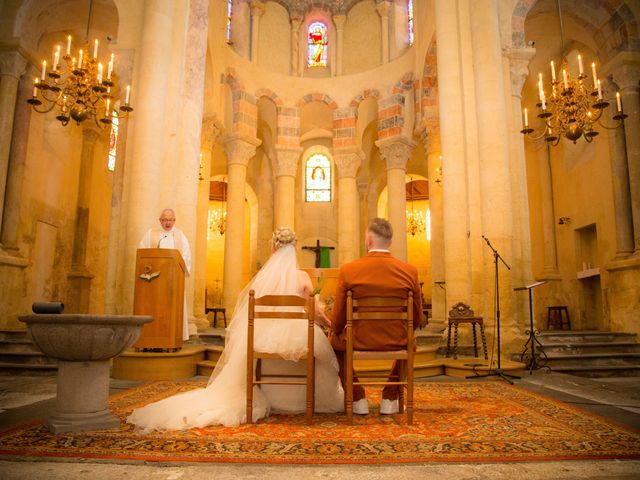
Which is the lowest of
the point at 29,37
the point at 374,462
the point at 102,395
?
the point at 374,462

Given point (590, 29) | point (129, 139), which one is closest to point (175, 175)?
point (129, 139)

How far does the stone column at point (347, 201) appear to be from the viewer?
15703 millimetres

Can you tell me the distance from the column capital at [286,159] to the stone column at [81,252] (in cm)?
563

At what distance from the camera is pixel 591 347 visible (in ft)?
29.0

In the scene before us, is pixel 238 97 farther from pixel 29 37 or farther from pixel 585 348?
pixel 585 348

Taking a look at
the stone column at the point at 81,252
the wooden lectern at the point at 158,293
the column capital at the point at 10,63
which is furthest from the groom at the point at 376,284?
the stone column at the point at 81,252

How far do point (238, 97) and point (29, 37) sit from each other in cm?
578

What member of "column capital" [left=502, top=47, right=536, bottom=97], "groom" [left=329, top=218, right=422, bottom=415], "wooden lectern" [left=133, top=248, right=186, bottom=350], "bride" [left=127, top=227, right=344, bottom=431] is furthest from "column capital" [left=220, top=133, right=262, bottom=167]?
"groom" [left=329, top=218, right=422, bottom=415]

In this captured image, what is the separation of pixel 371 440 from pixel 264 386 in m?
1.40

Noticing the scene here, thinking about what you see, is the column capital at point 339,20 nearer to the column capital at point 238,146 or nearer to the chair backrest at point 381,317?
the column capital at point 238,146

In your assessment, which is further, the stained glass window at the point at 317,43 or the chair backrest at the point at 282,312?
the stained glass window at the point at 317,43

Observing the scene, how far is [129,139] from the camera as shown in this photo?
8.69 metres

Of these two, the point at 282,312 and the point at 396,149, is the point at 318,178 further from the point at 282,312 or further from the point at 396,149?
the point at 282,312

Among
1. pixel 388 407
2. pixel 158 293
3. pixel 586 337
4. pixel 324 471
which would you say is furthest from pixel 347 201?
pixel 324 471
